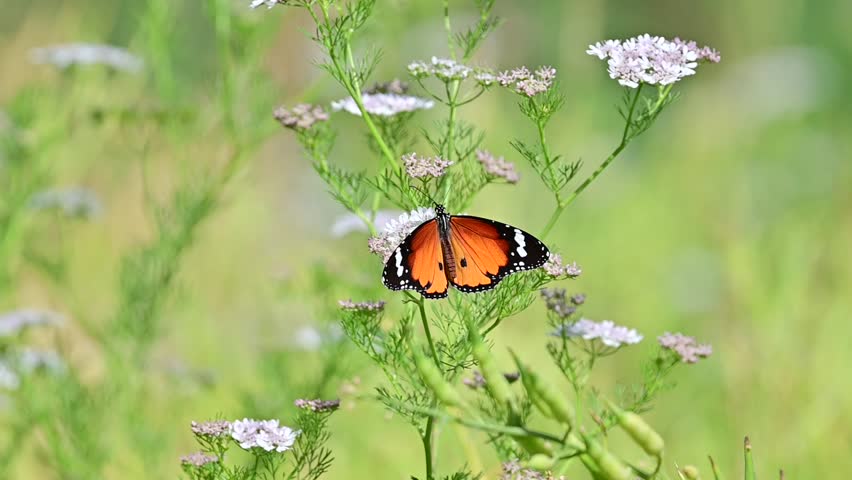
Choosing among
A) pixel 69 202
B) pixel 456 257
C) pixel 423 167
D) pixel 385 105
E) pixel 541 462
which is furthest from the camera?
pixel 69 202

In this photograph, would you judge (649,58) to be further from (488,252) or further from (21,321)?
(21,321)

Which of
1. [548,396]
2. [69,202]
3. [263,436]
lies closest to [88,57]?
[69,202]

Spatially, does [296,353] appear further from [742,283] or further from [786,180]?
[786,180]

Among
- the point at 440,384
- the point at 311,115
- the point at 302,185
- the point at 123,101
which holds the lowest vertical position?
the point at 440,384

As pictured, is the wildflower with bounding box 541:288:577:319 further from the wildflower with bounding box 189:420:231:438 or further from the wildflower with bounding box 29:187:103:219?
the wildflower with bounding box 29:187:103:219

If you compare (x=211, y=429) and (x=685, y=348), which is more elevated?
(x=685, y=348)

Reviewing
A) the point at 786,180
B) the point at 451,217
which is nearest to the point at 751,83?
the point at 786,180

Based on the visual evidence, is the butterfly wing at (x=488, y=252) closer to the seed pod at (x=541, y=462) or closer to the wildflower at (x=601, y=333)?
the wildflower at (x=601, y=333)
